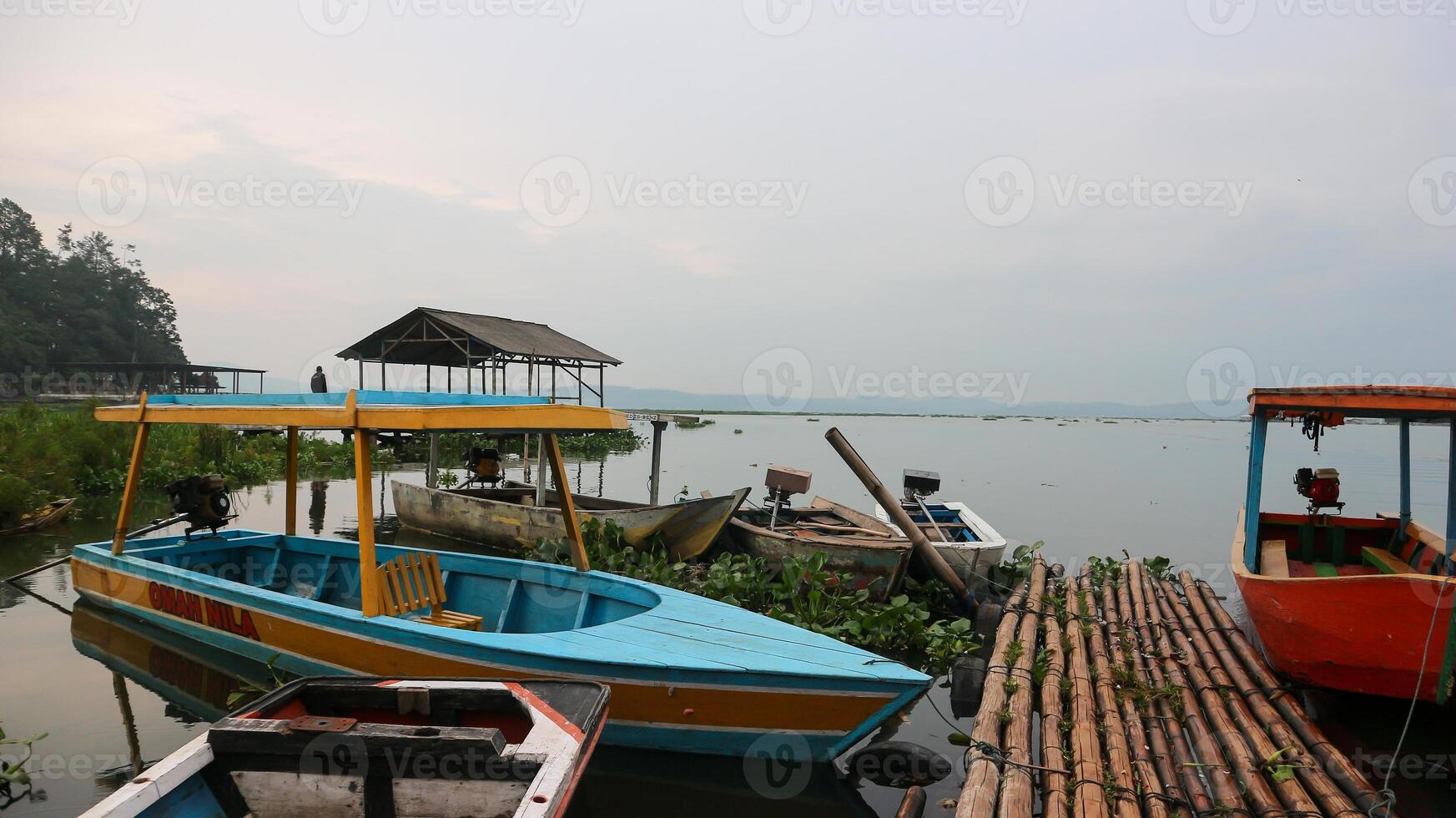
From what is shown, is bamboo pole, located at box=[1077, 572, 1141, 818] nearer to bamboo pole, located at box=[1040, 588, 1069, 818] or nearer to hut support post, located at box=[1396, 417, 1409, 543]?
bamboo pole, located at box=[1040, 588, 1069, 818]

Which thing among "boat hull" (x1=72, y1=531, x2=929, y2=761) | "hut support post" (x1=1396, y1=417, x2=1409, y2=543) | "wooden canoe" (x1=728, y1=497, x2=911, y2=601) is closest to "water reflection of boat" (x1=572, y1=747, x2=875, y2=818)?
"boat hull" (x1=72, y1=531, x2=929, y2=761)

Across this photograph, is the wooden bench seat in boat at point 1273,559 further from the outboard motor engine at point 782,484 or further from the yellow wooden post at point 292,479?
the yellow wooden post at point 292,479

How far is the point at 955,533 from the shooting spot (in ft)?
38.7

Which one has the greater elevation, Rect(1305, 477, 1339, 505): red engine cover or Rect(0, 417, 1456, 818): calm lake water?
Rect(1305, 477, 1339, 505): red engine cover

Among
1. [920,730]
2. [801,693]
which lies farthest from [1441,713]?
[801,693]

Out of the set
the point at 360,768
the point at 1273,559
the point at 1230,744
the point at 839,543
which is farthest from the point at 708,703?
the point at 1273,559

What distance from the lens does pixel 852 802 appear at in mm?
5324

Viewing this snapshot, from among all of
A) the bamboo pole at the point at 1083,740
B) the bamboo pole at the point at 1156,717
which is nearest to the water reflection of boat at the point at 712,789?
the bamboo pole at the point at 1083,740

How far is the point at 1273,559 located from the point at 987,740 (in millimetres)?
4643

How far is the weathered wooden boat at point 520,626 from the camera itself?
489cm

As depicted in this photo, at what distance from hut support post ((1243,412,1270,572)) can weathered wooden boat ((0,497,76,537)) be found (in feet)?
56.9

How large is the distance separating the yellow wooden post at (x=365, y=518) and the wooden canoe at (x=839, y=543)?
18.5 ft

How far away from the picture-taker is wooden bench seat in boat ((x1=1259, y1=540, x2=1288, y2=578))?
7410 millimetres

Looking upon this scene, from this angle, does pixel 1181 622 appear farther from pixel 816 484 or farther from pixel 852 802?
pixel 816 484
